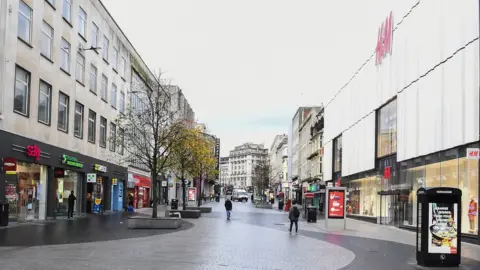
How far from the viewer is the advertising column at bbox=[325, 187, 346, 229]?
30.7 metres

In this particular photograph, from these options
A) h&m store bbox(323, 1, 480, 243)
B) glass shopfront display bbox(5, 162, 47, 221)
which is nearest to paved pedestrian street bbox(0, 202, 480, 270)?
glass shopfront display bbox(5, 162, 47, 221)

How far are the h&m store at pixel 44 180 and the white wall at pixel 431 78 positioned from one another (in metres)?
19.6

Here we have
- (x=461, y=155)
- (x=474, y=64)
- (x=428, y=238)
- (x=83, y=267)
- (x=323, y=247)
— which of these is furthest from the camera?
(x=461, y=155)

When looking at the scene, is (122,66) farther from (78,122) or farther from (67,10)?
(67,10)

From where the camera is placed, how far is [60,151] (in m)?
33.2

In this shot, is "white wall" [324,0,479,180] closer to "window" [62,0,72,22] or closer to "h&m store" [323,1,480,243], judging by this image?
"h&m store" [323,1,480,243]

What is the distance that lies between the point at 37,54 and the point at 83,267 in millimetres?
19570

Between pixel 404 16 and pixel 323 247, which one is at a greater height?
pixel 404 16

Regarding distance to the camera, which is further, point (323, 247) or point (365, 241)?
point (365, 241)

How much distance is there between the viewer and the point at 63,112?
34.5 m

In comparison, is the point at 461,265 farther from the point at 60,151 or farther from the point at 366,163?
the point at 366,163

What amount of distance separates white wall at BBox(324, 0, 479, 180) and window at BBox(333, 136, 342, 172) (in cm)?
1364

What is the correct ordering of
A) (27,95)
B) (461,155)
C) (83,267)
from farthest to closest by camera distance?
(27,95)
(461,155)
(83,267)

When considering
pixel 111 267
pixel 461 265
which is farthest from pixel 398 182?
pixel 111 267
